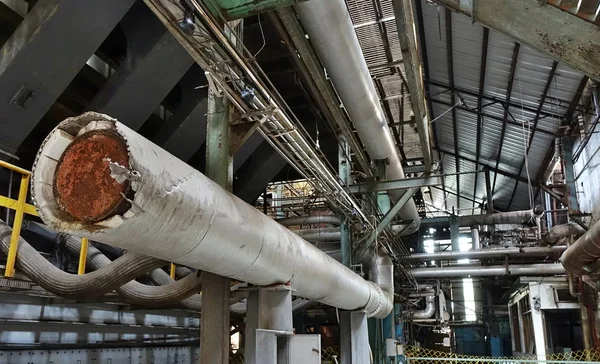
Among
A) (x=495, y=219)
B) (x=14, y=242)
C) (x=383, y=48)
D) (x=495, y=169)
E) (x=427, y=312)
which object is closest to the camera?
(x=14, y=242)

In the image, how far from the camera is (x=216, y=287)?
3.90m

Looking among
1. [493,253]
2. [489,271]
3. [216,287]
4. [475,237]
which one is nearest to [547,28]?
[216,287]

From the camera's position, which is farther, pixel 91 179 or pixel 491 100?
pixel 491 100

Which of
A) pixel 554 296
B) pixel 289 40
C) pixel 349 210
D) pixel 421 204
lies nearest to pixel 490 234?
pixel 421 204

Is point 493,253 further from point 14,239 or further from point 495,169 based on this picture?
point 14,239

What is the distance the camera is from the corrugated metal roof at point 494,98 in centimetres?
933

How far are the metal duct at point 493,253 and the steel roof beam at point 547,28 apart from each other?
11.9 m

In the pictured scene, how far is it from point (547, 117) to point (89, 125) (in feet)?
36.6

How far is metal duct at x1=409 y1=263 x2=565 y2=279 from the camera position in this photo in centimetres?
1335

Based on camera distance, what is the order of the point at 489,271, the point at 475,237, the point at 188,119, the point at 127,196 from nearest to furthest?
the point at 127,196 → the point at 188,119 → the point at 489,271 → the point at 475,237

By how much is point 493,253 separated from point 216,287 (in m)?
12.3

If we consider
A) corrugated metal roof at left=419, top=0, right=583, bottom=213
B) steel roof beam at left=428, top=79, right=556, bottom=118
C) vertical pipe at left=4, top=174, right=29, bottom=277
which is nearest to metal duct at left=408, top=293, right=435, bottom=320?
corrugated metal roof at left=419, top=0, right=583, bottom=213

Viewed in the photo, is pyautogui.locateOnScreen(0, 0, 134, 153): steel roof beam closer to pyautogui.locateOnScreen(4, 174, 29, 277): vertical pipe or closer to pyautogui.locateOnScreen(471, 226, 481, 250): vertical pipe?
pyautogui.locateOnScreen(4, 174, 29, 277): vertical pipe

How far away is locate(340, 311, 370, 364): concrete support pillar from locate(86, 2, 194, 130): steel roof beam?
4207 millimetres
